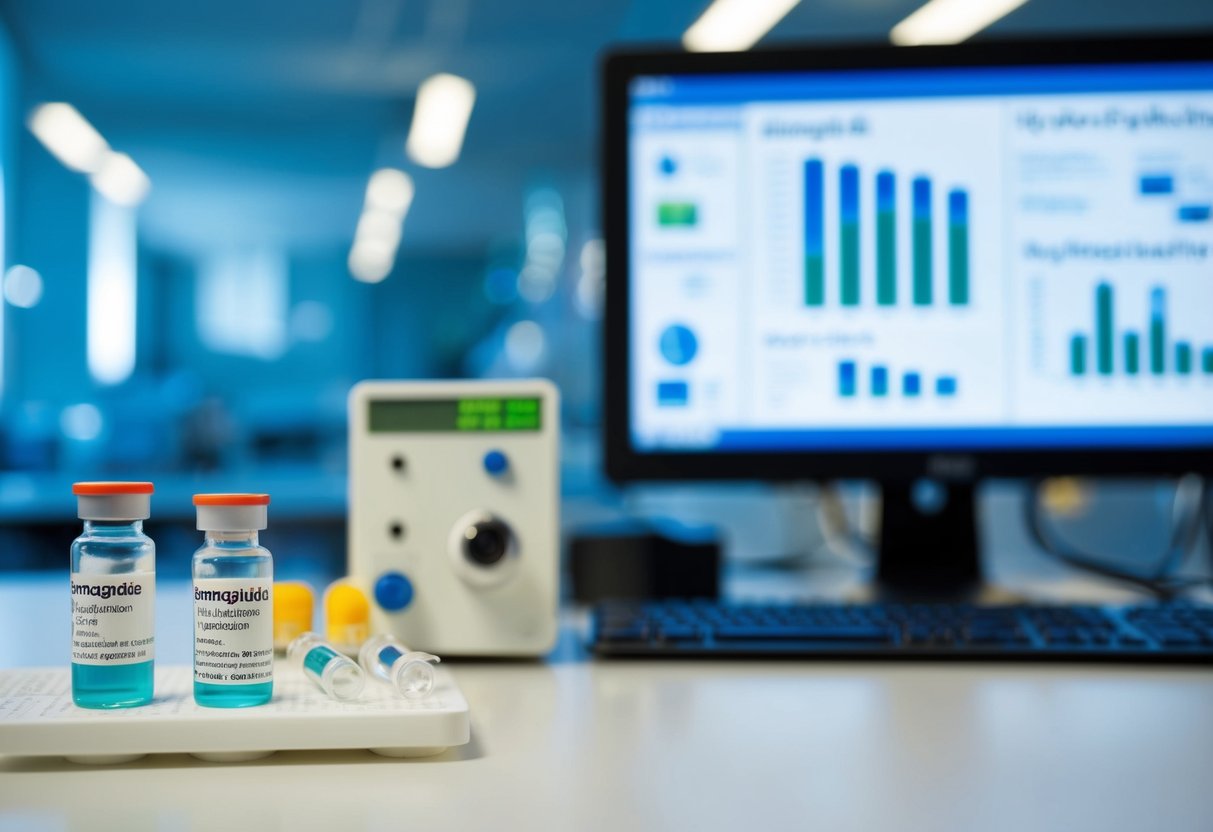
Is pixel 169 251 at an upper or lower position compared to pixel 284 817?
upper

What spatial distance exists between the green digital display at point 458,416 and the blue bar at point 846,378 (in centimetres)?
29

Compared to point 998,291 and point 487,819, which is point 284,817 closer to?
point 487,819

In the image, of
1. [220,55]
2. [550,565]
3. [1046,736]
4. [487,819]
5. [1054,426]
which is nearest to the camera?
[487,819]

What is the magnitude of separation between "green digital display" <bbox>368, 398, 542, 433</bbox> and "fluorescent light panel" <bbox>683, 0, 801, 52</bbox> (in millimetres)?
3066

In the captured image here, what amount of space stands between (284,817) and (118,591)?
0.48 ft

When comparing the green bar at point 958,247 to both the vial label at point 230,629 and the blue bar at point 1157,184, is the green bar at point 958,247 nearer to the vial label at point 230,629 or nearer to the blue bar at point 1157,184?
the blue bar at point 1157,184

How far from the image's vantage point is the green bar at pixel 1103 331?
81 centimetres

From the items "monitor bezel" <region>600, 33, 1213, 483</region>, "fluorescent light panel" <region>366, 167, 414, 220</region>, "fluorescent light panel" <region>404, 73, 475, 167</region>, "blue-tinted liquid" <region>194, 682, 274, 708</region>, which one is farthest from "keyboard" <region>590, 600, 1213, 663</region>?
"fluorescent light panel" <region>366, 167, 414, 220</region>

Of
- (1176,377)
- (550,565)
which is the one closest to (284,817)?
(550,565)

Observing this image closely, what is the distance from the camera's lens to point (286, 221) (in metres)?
7.01

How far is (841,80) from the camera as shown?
0.82 metres

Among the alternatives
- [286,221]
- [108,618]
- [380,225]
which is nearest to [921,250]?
[108,618]

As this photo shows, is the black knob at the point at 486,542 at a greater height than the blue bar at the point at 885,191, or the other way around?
the blue bar at the point at 885,191

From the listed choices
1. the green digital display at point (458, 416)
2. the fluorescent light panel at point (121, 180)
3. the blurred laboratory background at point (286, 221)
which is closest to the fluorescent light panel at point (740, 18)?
the blurred laboratory background at point (286, 221)
